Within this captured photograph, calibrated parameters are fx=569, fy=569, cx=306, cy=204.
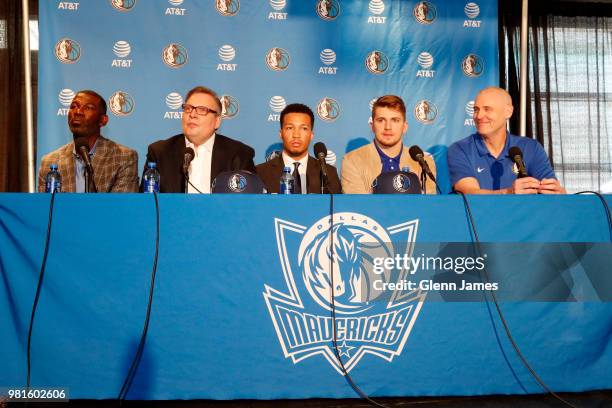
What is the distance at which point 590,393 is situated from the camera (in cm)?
212

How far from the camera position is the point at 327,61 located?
4.37 metres

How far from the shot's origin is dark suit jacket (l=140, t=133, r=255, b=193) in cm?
367

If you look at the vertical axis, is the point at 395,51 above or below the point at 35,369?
above

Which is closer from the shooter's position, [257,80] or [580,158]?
[257,80]

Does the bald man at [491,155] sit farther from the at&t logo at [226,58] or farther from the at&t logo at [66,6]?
the at&t logo at [66,6]

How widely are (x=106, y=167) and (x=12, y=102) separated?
1.85 metres

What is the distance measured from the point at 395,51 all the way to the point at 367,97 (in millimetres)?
429

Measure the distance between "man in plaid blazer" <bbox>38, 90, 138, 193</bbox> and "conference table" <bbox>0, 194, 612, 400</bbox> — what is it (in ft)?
5.02

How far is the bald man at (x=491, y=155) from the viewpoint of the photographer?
3338 millimetres

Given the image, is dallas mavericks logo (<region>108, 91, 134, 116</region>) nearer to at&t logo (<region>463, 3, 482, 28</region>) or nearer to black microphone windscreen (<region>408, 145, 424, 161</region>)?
black microphone windscreen (<region>408, 145, 424, 161</region>)

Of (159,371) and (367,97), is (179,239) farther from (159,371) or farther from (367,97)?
(367,97)

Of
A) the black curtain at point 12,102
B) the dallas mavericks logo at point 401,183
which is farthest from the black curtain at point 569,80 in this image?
the black curtain at point 12,102

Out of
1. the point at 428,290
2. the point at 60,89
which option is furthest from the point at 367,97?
the point at 428,290

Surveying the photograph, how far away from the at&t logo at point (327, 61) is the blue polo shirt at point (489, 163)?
4.40 feet
